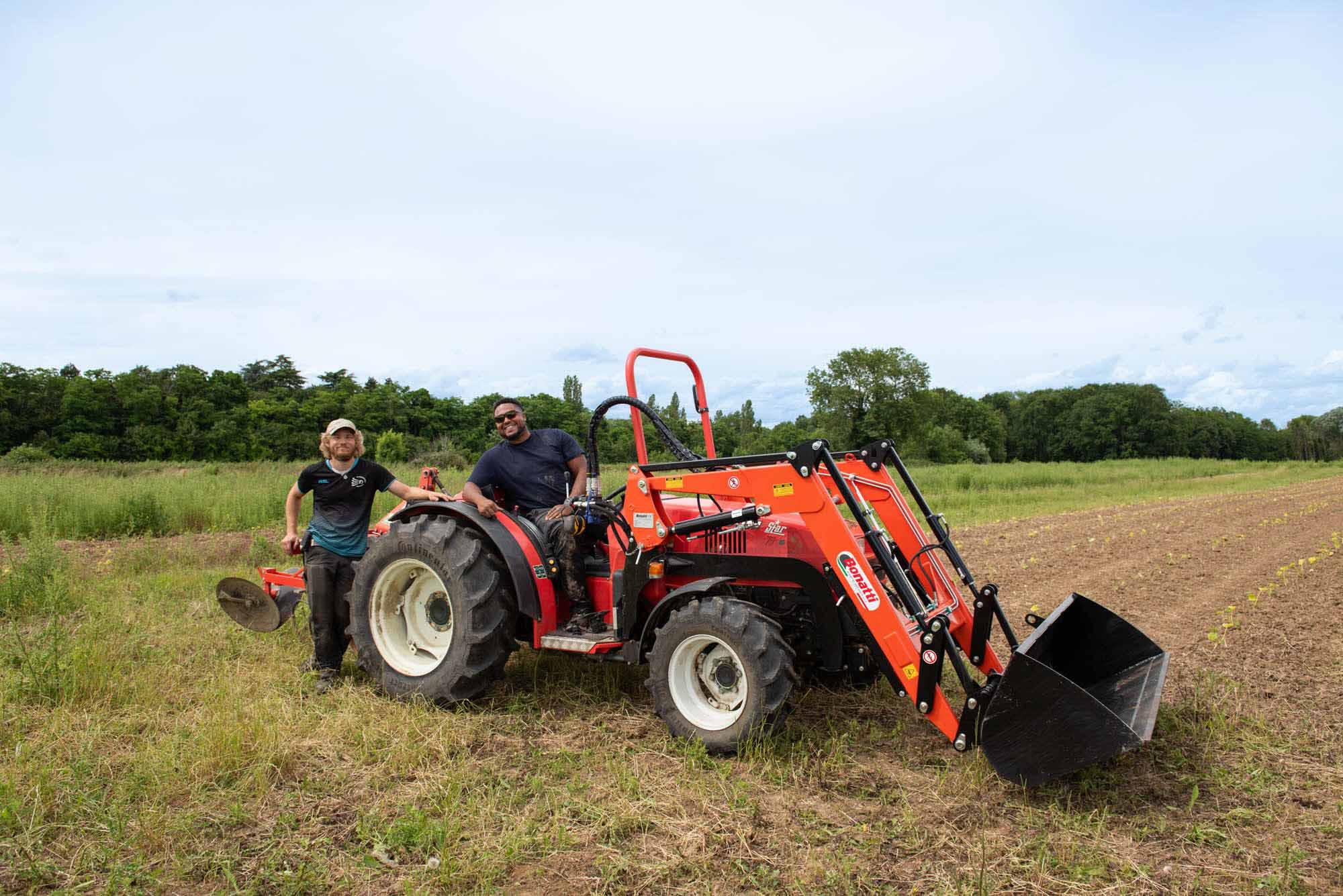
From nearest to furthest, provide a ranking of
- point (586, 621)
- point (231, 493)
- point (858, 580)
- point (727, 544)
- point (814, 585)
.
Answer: point (858, 580) < point (814, 585) < point (727, 544) < point (586, 621) < point (231, 493)

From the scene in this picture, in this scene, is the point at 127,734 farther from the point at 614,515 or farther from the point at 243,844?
the point at 614,515

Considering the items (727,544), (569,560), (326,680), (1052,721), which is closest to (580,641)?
(569,560)

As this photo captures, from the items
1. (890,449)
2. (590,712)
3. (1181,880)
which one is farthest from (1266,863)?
(590,712)

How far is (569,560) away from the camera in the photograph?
4.82 metres

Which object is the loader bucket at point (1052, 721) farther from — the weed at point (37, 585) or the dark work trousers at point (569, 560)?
the weed at point (37, 585)

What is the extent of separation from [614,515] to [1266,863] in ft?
10.2

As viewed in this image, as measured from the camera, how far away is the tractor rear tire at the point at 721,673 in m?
3.84

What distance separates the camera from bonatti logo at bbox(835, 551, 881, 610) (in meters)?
3.81

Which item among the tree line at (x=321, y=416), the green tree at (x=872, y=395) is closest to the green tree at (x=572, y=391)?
the tree line at (x=321, y=416)

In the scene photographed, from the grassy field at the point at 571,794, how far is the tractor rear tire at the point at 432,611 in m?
0.19

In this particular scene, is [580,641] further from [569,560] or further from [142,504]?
[142,504]

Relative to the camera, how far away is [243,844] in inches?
130

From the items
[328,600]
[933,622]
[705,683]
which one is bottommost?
[705,683]

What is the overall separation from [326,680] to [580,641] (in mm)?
1813
